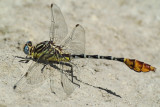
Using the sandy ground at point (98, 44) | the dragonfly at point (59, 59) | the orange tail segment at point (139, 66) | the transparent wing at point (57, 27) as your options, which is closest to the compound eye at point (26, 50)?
the dragonfly at point (59, 59)

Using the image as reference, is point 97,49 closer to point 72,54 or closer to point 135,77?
point 72,54

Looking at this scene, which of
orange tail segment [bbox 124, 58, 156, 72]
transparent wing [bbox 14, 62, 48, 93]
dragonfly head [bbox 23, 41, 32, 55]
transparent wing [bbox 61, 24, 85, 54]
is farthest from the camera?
transparent wing [bbox 61, 24, 85, 54]

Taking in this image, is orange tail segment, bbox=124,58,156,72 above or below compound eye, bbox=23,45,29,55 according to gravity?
below

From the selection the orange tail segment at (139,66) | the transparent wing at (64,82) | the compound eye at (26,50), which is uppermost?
the compound eye at (26,50)

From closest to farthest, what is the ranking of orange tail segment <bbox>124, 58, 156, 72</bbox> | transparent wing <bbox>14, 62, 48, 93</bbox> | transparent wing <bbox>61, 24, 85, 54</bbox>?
transparent wing <bbox>14, 62, 48, 93</bbox>
orange tail segment <bbox>124, 58, 156, 72</bbox>
transparent wing <bbox>61, 24, 85, 54</bbox>

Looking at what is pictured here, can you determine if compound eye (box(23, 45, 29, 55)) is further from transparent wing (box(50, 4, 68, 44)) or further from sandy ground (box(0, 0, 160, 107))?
transparent wing (box(50, 4, 68, 44))

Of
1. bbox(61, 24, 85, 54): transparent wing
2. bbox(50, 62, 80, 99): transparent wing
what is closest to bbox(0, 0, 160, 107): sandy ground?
bbox(50, 62, 80, 99): transparent wing

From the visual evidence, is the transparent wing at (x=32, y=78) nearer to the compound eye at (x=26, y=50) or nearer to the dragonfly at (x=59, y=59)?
the dragonfly at (x=59, y=59)

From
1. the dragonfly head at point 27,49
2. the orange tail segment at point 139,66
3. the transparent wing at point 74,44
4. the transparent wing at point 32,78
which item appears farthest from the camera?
the transparent wing at point 74,44
